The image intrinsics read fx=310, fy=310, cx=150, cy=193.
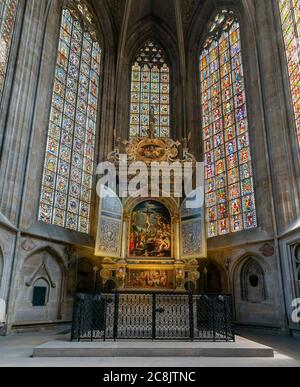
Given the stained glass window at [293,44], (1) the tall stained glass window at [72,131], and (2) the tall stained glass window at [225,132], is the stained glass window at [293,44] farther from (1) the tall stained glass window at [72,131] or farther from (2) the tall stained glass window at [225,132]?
(1) the tall stained glass window at [72,131]

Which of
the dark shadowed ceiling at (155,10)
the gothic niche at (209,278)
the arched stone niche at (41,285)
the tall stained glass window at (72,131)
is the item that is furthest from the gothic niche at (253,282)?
the dark shadowed ceiling at (155,10)

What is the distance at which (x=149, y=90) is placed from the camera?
1786 cm

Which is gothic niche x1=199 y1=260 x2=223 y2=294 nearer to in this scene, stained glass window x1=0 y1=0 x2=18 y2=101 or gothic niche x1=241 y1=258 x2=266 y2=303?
gothic niche x1=241 y1=258 x2=266 y2=303

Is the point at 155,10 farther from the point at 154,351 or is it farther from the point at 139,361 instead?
the point at 139,361

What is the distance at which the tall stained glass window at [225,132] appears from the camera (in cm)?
1301

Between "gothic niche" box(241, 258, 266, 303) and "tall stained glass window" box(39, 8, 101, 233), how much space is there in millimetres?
6877

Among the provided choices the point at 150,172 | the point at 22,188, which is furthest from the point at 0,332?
the point at 150,172

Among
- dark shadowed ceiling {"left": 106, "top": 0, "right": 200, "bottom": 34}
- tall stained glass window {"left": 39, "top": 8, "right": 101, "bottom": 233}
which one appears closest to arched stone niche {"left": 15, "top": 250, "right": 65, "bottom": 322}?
tall stained glass window {"left": 39, "top": 8, "right": 101, "bottom": 233}

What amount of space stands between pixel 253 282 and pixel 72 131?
991 cm

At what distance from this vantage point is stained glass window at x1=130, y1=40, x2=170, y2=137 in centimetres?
1719

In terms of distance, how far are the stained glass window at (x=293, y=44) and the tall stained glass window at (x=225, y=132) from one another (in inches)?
107

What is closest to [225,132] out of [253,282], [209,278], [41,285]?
[209,278]

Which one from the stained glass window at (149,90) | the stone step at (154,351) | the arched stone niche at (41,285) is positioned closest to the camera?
the stone step at (154,351)

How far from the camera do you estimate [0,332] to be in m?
9.34
